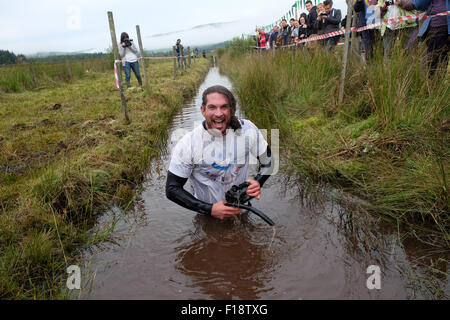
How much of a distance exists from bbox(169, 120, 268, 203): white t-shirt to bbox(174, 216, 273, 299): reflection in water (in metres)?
0.40

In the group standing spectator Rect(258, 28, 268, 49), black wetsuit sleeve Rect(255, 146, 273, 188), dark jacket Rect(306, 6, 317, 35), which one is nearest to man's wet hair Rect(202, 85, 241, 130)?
black wetsuit sleeve Rect(255, 146, 273, 188)

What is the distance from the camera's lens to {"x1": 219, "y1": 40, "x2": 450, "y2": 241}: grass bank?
2.69 meters

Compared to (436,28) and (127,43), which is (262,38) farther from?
(436,28)

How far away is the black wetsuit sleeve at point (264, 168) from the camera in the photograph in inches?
111

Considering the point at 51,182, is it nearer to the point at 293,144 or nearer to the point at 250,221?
the point at 250,221

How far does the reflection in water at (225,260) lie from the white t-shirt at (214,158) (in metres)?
0.40

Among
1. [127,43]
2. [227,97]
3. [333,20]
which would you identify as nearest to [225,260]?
[227,97]

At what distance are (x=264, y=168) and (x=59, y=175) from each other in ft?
8.15

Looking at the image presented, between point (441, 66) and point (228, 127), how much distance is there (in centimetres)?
306

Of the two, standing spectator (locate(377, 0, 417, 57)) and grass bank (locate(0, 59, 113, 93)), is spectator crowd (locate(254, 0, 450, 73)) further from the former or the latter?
grass bank (locate(0, 59, 113, 93))

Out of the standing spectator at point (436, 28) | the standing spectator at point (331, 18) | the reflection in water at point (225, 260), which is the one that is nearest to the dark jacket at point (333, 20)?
the standing spectator at point (331, 18)

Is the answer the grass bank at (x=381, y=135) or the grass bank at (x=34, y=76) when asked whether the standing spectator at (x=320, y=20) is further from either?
the grass bank at (x=34, y=76)

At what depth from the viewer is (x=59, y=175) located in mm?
3467
